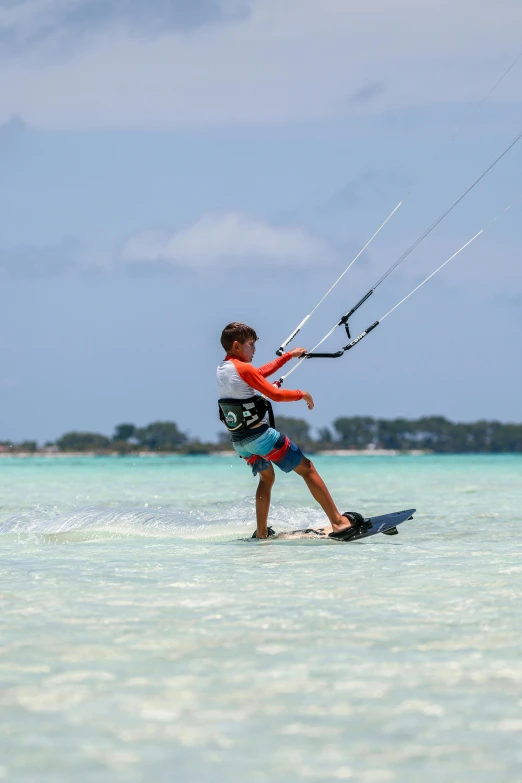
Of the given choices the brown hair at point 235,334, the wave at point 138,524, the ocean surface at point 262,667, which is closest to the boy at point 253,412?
the brown hair at point 235,334

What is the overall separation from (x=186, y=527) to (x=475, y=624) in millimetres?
6063

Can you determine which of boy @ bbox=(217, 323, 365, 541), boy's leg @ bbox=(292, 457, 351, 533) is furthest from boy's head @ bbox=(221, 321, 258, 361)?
boy's leg @ bbox=(292, 457, 351, 533)

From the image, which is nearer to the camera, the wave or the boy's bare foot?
the boy's bare foot

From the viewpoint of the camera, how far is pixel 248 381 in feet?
26.3

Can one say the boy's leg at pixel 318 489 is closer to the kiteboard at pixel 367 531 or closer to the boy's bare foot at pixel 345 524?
the boy's bare foot at pixel 345 524

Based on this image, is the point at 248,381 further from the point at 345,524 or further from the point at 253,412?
the point at 345,524

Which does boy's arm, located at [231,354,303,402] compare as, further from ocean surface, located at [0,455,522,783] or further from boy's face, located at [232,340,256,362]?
ocean surface, located at [0,455,522,783]

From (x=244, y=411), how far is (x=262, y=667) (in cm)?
436

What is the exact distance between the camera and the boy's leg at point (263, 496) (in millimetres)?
8578

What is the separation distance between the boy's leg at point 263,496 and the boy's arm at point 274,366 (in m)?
0.83

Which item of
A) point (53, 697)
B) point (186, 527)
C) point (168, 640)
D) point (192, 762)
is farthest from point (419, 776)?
point (186, 527)

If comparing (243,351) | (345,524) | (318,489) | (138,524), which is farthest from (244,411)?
(138,524)

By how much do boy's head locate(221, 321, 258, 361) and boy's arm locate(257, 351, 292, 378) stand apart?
19 cm

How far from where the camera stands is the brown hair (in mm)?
8250
